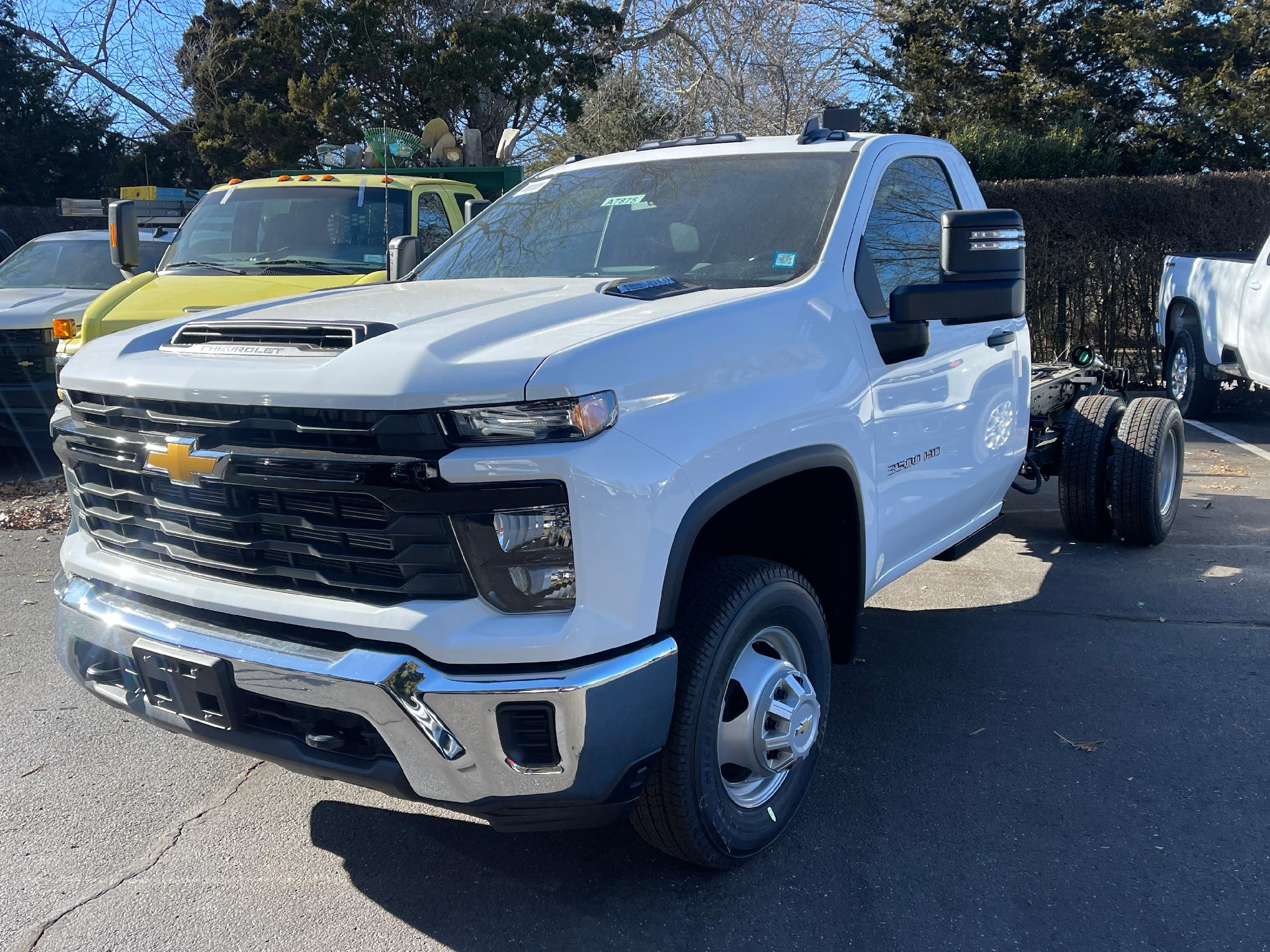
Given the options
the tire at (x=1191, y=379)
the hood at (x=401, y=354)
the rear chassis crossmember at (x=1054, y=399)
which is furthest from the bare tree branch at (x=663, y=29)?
the hood at (x=401, y=354)

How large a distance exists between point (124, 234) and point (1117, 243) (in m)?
10.3

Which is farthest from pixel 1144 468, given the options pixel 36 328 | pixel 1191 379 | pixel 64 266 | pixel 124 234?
pixel 64 266

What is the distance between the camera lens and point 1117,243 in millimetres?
12711

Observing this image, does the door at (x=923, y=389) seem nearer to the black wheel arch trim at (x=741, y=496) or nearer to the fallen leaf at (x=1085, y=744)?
the black wheel arch trim at (x=741, y=496)

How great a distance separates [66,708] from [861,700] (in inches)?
123

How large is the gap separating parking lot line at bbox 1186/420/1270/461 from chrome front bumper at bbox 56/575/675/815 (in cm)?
806

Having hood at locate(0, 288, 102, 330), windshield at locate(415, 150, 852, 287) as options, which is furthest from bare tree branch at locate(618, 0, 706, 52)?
windshield at locate(415, 150, 852, 287)

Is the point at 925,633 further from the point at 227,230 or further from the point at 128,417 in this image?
the point at 227,230

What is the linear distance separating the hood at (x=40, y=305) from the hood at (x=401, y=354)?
583cm

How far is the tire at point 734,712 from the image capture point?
9.25 ft

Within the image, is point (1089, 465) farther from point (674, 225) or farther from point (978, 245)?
point (674, 225)

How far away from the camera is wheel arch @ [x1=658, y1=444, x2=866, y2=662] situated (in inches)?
122

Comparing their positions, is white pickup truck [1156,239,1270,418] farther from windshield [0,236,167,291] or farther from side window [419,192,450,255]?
windshield [0,236,167,291]

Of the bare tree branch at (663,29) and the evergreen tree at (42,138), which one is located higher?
the bare tree branch at (663,29)
